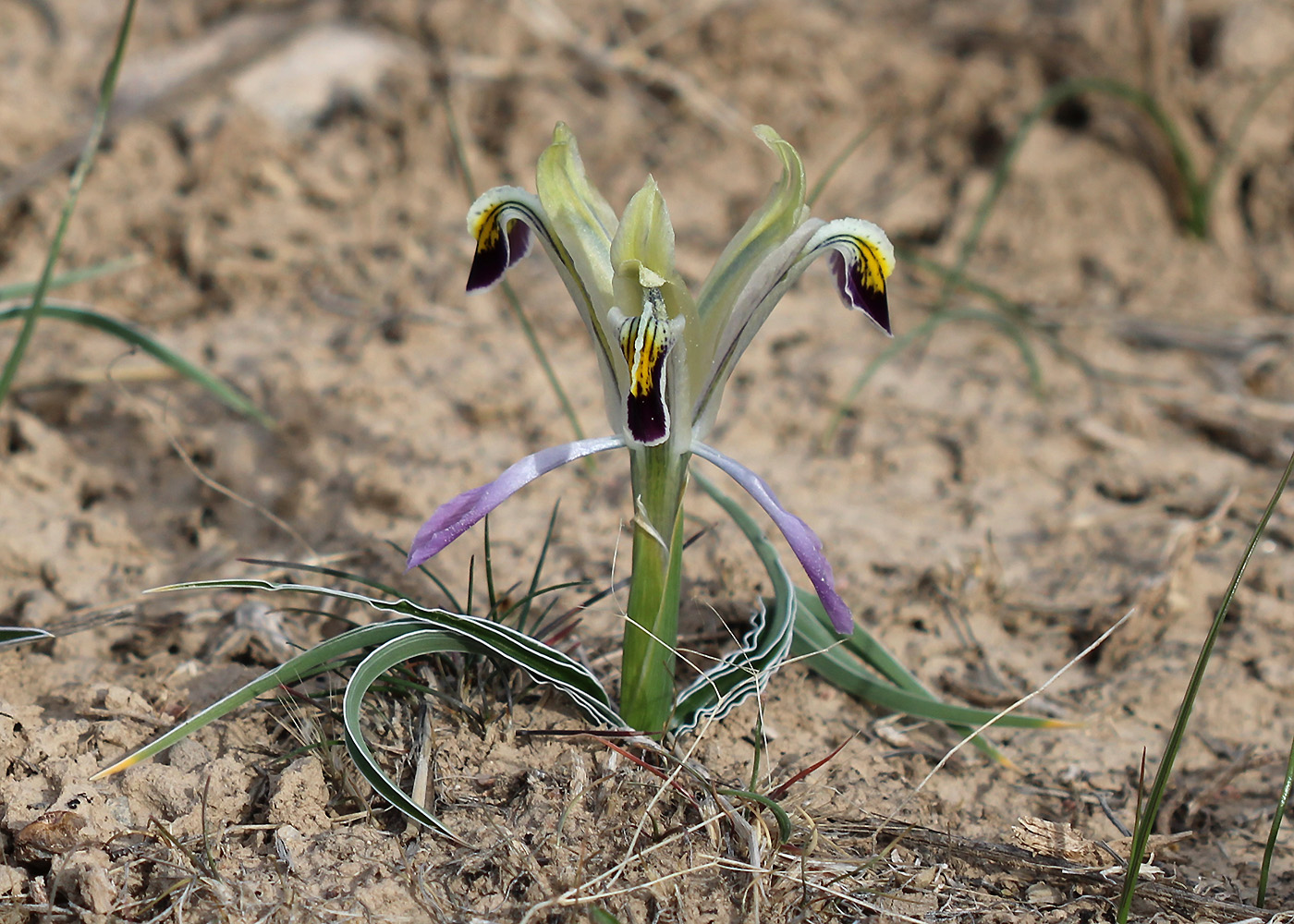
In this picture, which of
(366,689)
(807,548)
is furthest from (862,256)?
(366,689)

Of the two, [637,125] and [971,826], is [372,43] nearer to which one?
[637,125]

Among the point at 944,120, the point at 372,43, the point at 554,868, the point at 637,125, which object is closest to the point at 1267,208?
the point at 944,120

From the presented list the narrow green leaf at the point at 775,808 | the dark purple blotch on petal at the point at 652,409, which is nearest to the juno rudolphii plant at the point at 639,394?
the dark purple blotch on petal at the point at 652,409

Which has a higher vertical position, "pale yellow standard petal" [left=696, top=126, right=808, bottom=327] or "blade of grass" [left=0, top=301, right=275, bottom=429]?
"blade of grass" [left=0, top=301, right=275, bottom=429]

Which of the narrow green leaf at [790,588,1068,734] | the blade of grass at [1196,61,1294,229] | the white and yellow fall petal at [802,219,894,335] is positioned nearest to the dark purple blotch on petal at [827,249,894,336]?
the white and yellow fall petal at [802,219,894,335]

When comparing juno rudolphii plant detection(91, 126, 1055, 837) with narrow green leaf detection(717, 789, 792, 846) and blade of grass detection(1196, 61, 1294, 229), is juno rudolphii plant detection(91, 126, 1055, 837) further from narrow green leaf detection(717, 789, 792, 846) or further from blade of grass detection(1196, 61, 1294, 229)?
blade of grass detection(1196, 61, 1294, 229)

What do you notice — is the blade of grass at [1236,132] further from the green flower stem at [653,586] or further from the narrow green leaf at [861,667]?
the green flower stem at [653,586]

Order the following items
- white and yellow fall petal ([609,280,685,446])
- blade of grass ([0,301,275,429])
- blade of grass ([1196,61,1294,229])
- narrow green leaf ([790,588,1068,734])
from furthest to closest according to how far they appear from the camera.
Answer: blade of grass ([1196,61,1294,229]) → blade of grass ([0,301,275,429]) → narrow green leaf ([790,588,1068,734]) → white and yellow fall petal ([609,280,685,446])
